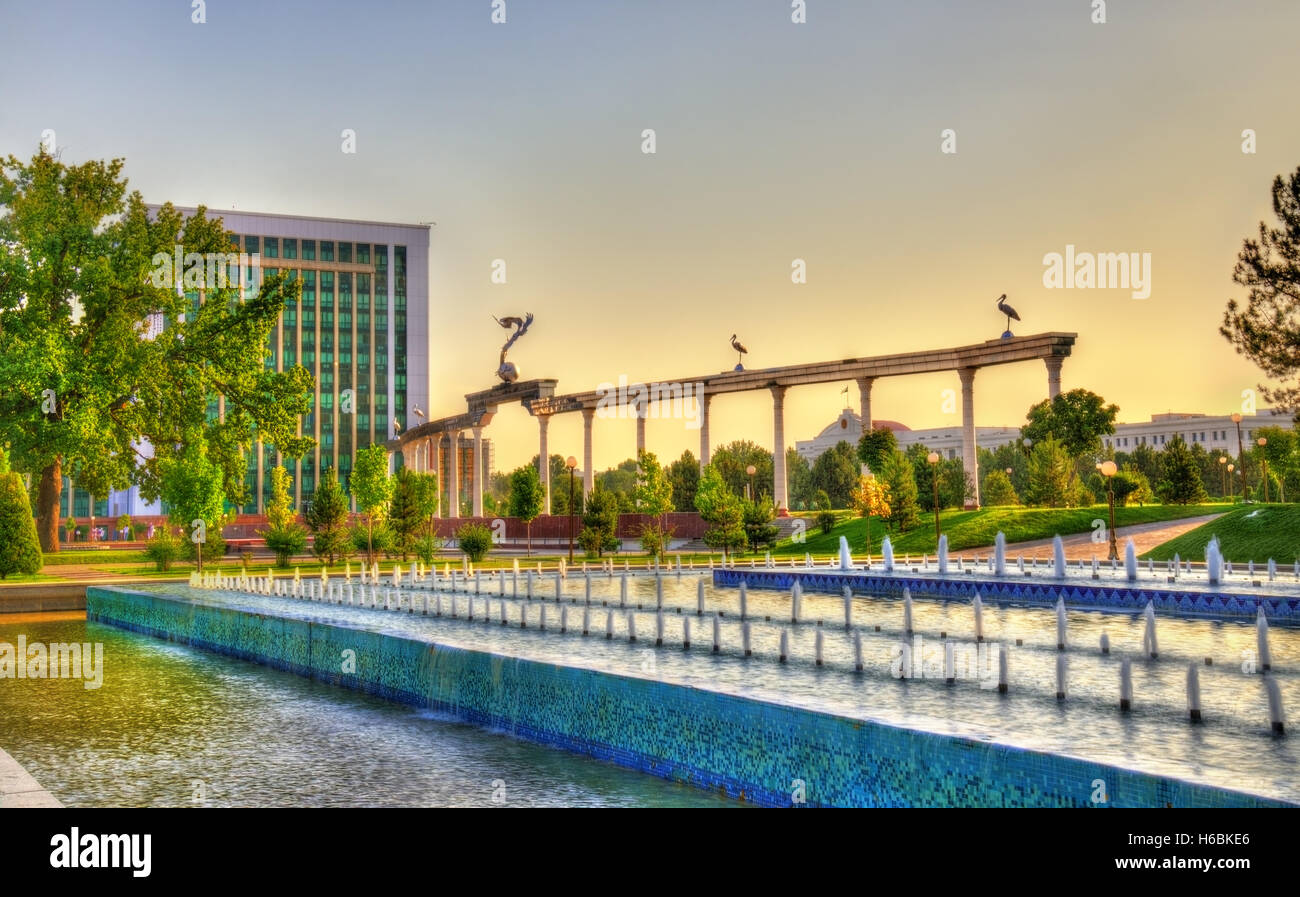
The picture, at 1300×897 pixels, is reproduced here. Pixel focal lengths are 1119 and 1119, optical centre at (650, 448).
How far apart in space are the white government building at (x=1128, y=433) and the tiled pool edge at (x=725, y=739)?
136 meters

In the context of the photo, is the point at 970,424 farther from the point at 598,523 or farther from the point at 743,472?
the point at 743,472

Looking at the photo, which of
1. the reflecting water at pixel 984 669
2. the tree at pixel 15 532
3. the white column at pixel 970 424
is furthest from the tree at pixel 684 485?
the reflecting water at pixel 984 669

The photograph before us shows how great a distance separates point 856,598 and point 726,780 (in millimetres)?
18711

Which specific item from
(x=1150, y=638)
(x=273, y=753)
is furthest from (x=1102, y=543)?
(x=273, y=753)

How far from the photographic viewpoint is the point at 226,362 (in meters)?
40.6

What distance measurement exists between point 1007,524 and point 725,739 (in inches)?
1561

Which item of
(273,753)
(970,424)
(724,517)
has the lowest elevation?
(273,753)

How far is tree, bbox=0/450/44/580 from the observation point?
3142 centimetres

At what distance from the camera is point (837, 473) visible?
358 feet

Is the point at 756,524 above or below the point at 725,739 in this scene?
above

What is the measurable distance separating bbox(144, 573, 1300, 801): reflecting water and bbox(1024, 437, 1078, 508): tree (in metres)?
30.4

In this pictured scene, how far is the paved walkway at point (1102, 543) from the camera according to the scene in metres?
41.6

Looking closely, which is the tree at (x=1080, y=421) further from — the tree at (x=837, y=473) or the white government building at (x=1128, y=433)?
the white government building at (x=1128, y=433)
